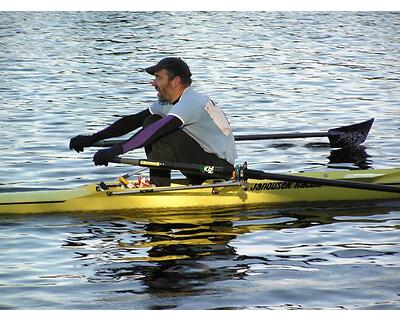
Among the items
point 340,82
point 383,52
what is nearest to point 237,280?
point 340,82

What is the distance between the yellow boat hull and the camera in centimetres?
1306

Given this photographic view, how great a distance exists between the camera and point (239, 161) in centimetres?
1719

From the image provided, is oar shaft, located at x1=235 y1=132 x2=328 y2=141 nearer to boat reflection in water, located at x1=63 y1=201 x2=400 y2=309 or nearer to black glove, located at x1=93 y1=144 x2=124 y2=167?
boat reflection in water, located at x1=63 y1=201 x2=400 y2=309

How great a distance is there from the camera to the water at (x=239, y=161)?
10398 mm

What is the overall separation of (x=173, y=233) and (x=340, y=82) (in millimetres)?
14493

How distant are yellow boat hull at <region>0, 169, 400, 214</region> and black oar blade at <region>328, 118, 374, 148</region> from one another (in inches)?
157

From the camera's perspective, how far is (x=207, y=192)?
1323cm

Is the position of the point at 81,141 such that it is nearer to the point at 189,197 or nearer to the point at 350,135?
the point at 189,197

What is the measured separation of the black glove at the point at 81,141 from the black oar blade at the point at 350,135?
4991 mm

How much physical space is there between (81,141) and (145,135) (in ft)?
4.02

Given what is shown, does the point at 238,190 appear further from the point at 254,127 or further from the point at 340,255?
the point at 254,127

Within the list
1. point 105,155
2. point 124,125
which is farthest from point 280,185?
point 105,155

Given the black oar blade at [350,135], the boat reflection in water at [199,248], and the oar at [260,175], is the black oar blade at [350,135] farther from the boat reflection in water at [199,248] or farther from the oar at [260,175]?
the oar at [260,175]

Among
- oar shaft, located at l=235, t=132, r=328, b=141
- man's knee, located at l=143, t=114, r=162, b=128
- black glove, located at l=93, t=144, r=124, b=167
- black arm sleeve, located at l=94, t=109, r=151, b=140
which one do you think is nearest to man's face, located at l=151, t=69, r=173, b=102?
man's knee, located at l=143, t=114, r=162, b=128
